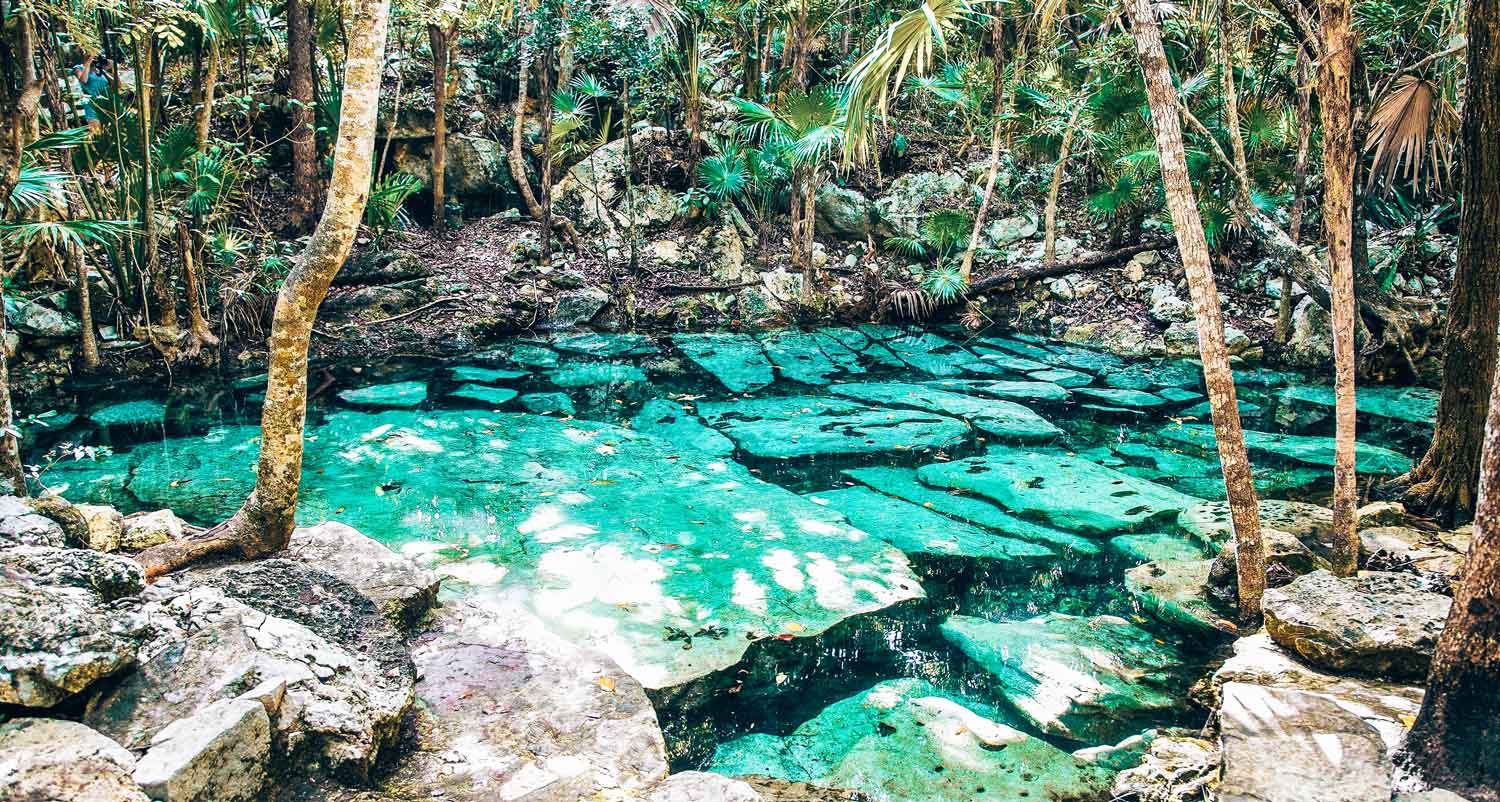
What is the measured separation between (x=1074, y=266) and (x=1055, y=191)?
43.9 inches

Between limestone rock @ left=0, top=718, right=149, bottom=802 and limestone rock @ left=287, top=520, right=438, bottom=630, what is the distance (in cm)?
124

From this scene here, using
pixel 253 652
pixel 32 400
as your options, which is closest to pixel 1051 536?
pixel 253 652

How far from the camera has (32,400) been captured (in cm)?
734

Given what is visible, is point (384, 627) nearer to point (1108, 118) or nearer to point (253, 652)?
point (253, 652)

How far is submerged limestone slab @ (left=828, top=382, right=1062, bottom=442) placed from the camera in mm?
6848

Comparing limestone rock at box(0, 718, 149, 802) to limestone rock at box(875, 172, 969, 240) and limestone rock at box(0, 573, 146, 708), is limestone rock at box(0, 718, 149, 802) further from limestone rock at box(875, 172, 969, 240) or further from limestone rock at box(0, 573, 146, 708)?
limestone rock at box(875, 172, 969, 240)

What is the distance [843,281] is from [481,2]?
19.9ft

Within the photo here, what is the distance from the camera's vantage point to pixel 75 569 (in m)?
2.43

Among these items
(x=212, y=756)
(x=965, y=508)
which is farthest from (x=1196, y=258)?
(x=212, y=756)

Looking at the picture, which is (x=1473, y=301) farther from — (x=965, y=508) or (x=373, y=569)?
(x=373, y=569)

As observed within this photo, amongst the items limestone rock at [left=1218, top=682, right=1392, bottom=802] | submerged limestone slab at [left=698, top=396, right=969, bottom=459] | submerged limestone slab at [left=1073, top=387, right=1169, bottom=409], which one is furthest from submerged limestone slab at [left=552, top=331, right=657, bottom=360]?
limestone rock at [left=1218, top=682, right=1392, bottom=802]

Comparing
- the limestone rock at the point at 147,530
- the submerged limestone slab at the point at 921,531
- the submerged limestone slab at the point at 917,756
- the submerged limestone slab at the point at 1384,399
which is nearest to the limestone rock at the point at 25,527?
the limestone rock at the point at 147,530

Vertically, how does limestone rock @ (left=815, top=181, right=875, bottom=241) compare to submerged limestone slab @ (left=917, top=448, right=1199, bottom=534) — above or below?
above

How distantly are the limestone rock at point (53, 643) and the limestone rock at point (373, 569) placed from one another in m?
1.00
